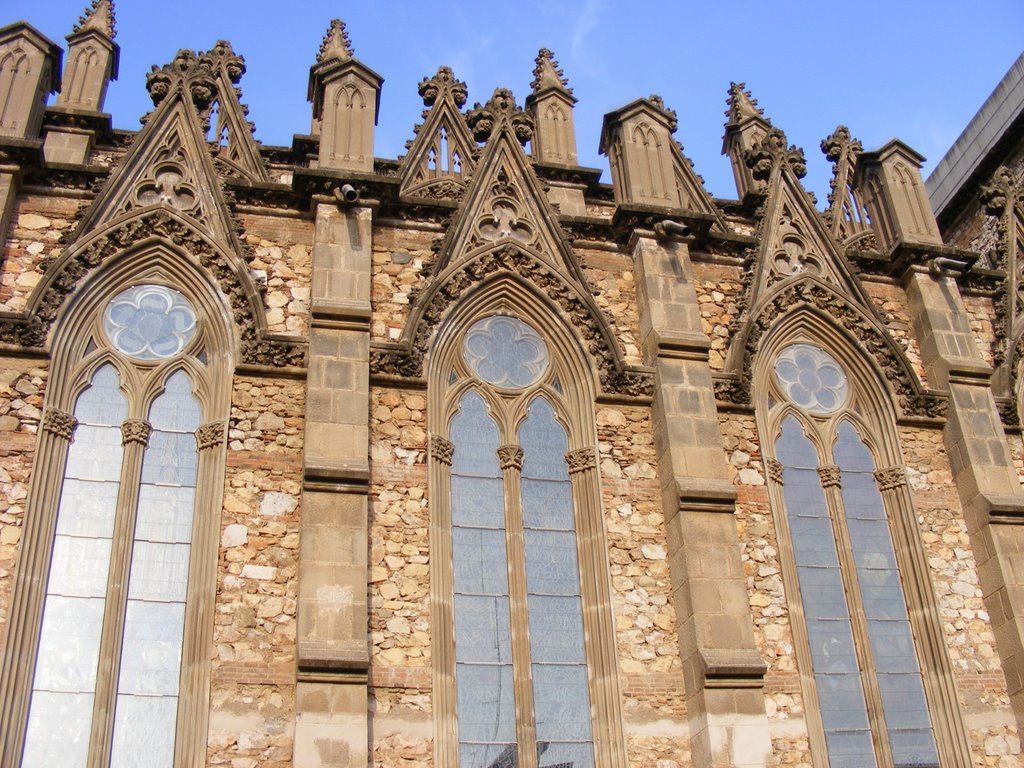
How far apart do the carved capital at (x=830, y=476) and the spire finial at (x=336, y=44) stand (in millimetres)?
7853

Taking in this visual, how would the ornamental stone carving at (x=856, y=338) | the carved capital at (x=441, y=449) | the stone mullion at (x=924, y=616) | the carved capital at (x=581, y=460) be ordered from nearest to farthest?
1. the stone mullion at (x=924, y=616)
2. the carved capital at (x=441, y=449)
3. the carved capital at (x=581, y=460)
4. the ornamental stone carving at (x=856, y=338)

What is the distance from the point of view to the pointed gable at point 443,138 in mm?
17359

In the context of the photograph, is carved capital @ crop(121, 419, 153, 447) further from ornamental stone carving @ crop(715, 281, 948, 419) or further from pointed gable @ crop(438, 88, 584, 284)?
ornamental stone carving @ crop(715, 281, 948, 419)

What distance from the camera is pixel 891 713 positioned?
13016 mm

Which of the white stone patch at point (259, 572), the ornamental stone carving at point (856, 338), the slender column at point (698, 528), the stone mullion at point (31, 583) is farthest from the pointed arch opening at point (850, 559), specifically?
the stone mullion at point (31, 583)

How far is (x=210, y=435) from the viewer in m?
12.6

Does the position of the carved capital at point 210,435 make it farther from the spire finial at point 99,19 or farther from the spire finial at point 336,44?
the spire finial at point 99,19

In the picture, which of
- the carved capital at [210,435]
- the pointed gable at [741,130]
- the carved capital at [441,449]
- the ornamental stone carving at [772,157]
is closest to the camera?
the carved capital at [210,435]

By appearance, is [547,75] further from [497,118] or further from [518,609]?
[518,609]

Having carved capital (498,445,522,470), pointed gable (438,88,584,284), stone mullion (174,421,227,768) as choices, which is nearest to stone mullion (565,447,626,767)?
carved capital (498,445,522,470)

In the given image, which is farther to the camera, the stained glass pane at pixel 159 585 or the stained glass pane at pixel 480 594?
the stained glass pane at pixel 480 594

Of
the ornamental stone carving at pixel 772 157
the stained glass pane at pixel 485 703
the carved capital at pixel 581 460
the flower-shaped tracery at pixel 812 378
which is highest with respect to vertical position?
the ornamental stone carving at pixel 772 157

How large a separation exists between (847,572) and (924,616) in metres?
0.94

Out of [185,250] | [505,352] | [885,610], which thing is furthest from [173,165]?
[885,610]
